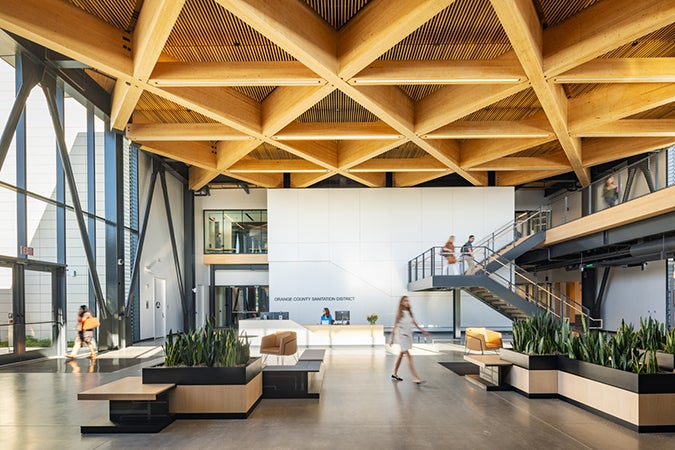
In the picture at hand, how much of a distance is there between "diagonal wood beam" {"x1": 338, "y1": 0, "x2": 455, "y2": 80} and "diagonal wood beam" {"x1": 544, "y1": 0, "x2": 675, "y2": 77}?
3.49ft

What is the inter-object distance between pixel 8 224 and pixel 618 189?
15.3 meters

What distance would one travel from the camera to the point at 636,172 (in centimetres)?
1266

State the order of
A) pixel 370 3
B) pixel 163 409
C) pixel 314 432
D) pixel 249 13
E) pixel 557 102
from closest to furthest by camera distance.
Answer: pixel 314 432
pixel 163 409
pixel 249 13
pixel 370 3
pixel 557 102

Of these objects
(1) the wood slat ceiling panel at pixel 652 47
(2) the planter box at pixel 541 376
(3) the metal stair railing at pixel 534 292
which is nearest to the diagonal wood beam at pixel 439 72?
(1) the wood slat ceiling panel at pixel 652 47

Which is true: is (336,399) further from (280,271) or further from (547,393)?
(280,271)

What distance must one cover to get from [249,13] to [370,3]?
104 inches

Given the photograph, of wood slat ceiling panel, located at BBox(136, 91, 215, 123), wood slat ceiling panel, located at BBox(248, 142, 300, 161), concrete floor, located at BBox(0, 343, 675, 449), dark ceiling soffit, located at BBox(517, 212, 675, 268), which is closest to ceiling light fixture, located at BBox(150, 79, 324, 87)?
wood slat ceiling panel, located at BBox(136, 91, 215, 123)

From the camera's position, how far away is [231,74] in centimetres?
1020

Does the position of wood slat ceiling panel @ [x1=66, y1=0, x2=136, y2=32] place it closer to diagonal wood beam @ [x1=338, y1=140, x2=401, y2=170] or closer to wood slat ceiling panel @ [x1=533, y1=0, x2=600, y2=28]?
wood slat ceiling panel @ [x1=533, y1=0, x2=600, y2=28]

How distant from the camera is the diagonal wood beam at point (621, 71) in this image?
33.5ft

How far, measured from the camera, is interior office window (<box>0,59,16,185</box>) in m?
11.7

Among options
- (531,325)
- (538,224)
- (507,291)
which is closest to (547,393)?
(531,325)

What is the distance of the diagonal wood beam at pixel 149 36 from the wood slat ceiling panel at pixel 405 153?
1015 cm

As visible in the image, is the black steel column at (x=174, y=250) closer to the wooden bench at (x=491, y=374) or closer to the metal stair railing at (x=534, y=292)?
the metal stair railing at (x=534, y=292)
